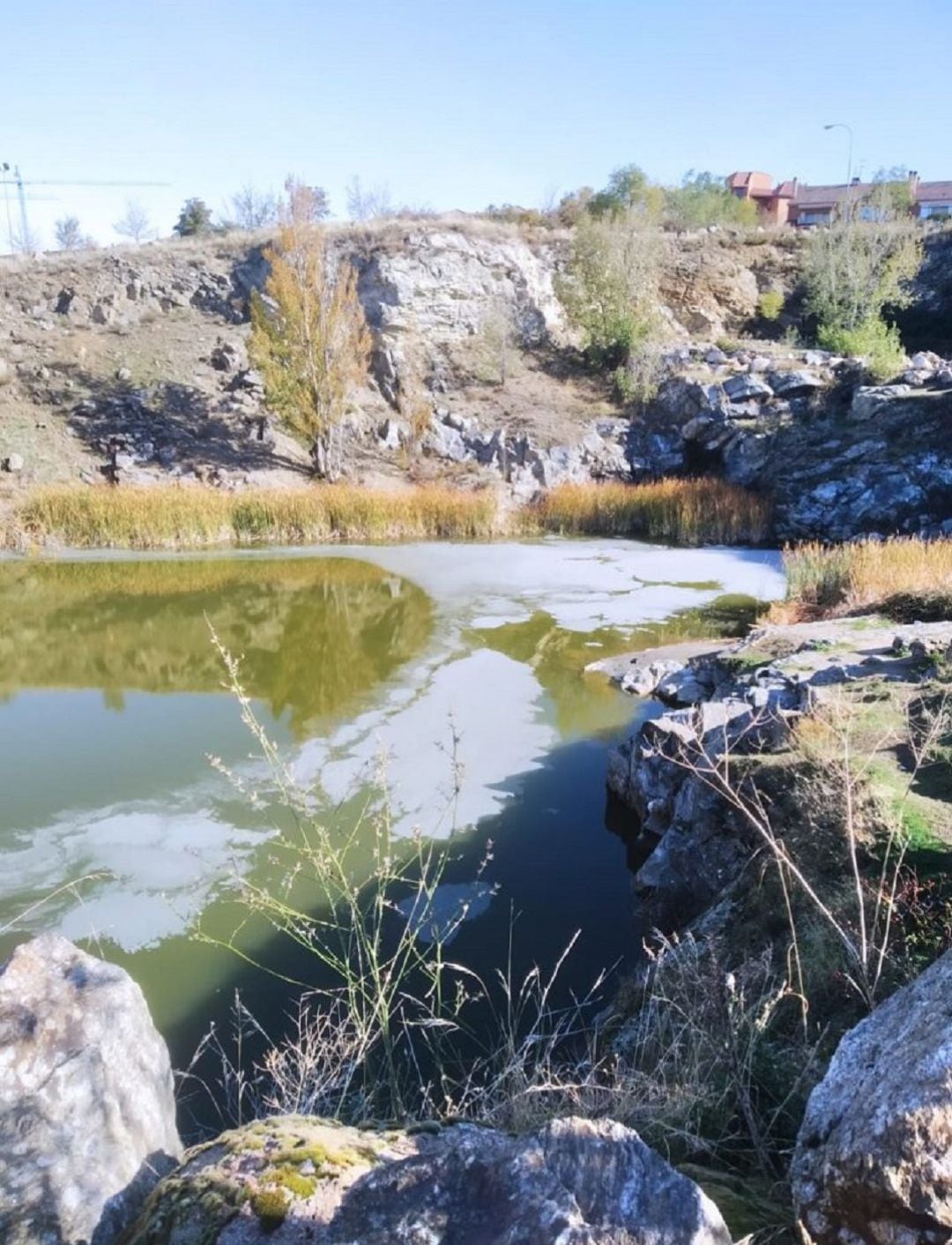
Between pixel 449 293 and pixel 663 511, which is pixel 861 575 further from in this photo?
pixel 449 293

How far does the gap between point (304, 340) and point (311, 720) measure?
43.3 feet

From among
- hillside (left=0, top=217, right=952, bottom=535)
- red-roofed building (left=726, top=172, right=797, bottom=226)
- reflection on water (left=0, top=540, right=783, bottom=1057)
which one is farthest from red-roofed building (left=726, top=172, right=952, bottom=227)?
reflection on water (left=0, top=540, right=783, bottom=1057)

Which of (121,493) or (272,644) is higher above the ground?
(121,493)

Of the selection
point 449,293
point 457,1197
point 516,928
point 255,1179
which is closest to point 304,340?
point 449,293

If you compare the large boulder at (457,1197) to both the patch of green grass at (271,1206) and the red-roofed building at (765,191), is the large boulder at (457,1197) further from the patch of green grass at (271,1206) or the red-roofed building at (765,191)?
the red-roofed building at (765,191)

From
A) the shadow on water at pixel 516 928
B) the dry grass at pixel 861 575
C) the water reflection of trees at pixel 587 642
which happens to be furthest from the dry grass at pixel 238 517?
the shadow on water at pixel 516 928

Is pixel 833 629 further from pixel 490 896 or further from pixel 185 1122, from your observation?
pixel 185 1122

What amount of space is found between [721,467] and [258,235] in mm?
15975

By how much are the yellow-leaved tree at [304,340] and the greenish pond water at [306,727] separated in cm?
584

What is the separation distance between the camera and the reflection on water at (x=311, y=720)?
4801 mm

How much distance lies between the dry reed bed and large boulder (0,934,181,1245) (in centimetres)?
1344

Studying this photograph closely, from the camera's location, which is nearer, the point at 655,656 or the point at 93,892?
the point at 93,892

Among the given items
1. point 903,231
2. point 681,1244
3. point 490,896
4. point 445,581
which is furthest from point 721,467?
point 681,1244

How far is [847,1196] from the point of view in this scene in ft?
5.05
